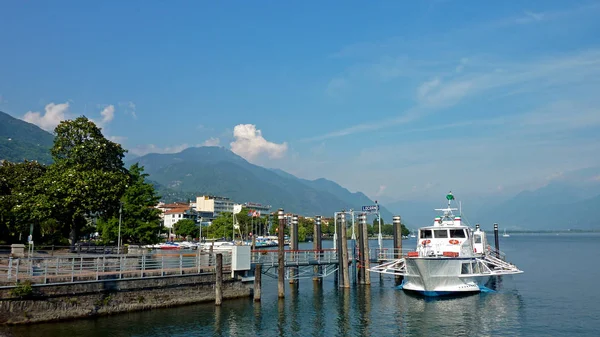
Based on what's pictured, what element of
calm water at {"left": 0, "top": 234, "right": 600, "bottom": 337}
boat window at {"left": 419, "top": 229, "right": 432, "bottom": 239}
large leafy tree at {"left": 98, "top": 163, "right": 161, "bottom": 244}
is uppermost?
large leafy tree at {"left": 98, "top": 163, "right": 161, "bottom": 244}

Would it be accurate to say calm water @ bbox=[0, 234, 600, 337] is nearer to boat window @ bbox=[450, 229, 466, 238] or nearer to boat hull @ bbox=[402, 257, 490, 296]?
boat hull @ bbox=[402, 257, 490, 296]

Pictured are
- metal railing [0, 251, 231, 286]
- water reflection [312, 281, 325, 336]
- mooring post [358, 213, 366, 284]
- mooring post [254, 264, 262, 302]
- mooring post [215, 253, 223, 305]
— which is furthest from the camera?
mooring post [358, 213, 366, 284]

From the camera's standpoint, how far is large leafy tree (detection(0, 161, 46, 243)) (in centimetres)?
4712

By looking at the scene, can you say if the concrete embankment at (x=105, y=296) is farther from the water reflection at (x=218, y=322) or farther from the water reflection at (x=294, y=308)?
the water reflection at (x=294, y=308)

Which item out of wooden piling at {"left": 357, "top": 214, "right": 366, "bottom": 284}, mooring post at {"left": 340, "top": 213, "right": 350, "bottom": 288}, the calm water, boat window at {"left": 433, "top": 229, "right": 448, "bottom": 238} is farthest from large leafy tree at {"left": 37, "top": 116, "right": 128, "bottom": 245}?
boat window at {"left": 433, "top": 229, "right": 448, "bottom": 238}

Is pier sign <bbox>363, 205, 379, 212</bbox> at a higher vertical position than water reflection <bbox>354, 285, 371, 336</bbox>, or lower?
higher

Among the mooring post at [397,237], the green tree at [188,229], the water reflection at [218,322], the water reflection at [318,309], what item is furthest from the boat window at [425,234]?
the green tree at [188,229]

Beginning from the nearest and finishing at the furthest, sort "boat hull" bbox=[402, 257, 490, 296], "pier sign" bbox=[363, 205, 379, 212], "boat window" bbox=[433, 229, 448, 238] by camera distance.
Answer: "boat hull" bbox=[402, 257, 490, 296], "boat window" bbox=[433, 229, 448, 238], "pier sign" bbox=[363, 205, 379, 212]

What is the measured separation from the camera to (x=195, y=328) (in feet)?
83.9

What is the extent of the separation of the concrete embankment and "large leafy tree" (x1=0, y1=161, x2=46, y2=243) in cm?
2459

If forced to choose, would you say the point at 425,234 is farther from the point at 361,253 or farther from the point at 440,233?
the point at 361,253

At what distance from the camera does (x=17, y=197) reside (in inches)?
1937

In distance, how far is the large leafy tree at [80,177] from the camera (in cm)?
4625

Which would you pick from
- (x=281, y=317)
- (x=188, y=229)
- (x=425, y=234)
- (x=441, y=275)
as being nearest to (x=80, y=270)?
(x=281, y=317)
